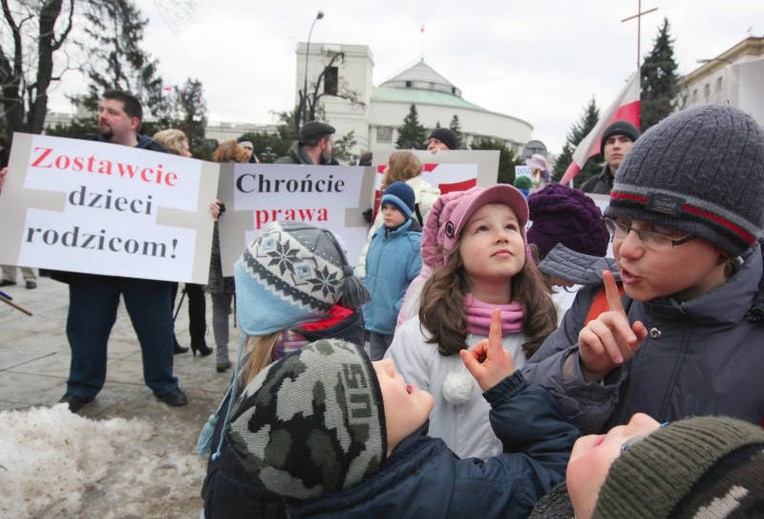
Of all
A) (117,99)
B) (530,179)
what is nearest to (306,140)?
(117,99)

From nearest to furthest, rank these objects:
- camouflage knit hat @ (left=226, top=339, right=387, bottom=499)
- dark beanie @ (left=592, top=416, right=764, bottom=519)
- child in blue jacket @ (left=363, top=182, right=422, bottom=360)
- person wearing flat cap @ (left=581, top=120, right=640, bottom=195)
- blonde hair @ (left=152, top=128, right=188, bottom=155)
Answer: dark beanie @ (left=592, top=416, right=764, bottom=519), camouflage knit hat @ (left=226, top=339, right=387, bottom=499), child in blue jacket @ (left=363, top=182, right=422, bottom=360), person wearing flat cap @ (left=581, top=120, right=640, bottom=195), blonde hair @ (left=152, top=128, right=188, bottom=155)

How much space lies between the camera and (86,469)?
3.01m

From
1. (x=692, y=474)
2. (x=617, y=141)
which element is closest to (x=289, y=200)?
(x=617, y=141)

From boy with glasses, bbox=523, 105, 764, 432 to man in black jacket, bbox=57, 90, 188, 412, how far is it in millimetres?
3305

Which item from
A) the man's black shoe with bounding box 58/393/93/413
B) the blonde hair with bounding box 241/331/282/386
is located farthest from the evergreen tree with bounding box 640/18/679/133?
the blonde hair with bounding box 241/331/282/386

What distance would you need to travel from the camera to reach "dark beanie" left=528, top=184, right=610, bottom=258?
7.75 ft

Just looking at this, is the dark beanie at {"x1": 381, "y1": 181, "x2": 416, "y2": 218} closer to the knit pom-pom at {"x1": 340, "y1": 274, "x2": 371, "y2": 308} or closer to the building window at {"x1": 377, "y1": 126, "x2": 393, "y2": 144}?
the knit pom-pom at {"x1": 340, "y1": 274, "x2": 371, "y2": 308}

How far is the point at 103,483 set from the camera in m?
2.95

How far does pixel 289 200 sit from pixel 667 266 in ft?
11.8

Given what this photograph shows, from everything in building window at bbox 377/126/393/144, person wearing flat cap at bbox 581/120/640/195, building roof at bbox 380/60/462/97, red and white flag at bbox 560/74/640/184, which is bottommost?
person wearing flat cap at bbox 581/120/640/195

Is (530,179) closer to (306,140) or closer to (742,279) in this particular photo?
(306,140)

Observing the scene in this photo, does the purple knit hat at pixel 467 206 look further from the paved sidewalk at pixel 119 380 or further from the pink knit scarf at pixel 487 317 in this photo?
the paved sidewalk at pixel 119 380

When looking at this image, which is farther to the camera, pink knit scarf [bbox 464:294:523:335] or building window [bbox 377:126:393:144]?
building window [bbox 377:126:393:144]

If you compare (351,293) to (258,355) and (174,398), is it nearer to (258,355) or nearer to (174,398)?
(258,355)
